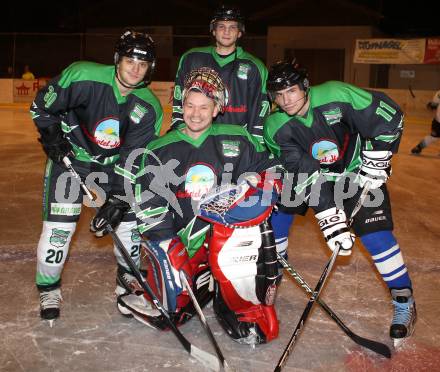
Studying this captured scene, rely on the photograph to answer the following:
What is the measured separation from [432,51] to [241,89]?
9734mm

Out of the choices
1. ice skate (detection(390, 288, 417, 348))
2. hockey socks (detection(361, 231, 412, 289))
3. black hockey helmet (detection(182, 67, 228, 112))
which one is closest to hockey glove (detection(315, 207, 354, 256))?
hockey socks (detection(361, 231, 412, 289))

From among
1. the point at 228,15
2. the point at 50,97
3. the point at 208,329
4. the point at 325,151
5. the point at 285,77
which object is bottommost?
the point at 208,329

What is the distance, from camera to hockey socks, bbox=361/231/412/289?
2611mm

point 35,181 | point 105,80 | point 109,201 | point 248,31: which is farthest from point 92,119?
point 248,31

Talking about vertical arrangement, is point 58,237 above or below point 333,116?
below

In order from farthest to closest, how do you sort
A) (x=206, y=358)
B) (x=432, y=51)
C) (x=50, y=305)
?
1. (x=432, y=51)
2. (x=50, y=305)
3. (x=206, y=358)

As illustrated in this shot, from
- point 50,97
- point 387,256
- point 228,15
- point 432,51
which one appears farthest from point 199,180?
point 432,51

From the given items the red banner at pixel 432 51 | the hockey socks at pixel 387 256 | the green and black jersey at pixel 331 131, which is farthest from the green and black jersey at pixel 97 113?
the red banner at pixel 432 51

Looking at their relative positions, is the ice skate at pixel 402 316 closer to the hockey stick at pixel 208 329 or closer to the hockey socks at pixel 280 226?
the hockey socks at pixel 280 226

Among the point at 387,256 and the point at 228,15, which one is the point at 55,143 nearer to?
the point at 228,15

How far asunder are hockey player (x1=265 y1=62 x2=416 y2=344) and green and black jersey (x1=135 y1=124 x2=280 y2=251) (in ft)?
0.63

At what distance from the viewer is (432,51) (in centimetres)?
1180

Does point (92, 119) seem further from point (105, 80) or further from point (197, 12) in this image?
point (197, 12)

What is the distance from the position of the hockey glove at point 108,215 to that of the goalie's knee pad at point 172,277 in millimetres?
202
